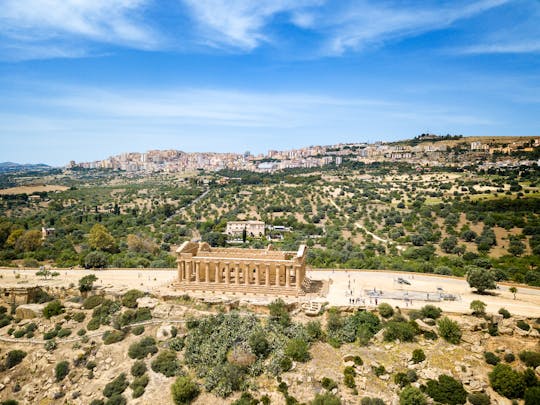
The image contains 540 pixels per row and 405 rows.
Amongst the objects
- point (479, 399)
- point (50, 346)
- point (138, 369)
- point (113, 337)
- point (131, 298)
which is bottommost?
point (50, 346)

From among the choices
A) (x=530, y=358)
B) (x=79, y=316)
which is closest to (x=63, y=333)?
(x=79, y=316)

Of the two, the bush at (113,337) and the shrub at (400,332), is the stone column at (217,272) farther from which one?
the shrub at (400,332)

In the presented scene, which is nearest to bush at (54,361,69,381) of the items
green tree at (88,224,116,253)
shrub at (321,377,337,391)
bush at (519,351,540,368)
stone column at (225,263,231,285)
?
stone column at (225,263,231,285)

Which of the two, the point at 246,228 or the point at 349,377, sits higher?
the point at 246,228

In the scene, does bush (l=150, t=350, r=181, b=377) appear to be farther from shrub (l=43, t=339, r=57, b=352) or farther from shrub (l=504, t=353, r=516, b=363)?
shrub (l=504, t=353, r=516, b=363)

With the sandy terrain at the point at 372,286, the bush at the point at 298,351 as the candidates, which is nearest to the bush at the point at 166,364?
the sandy terrain at the point at 372,286

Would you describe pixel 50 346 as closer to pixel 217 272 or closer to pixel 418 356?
→ pixel 217 272
